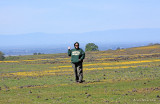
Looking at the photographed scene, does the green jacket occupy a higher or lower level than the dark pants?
higher

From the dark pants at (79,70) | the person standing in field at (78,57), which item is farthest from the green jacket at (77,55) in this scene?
the dark pants at (79,70)

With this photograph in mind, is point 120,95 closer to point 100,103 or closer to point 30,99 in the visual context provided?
point 100,103

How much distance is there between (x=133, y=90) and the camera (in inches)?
701

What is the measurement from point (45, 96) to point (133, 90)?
4.45 meters

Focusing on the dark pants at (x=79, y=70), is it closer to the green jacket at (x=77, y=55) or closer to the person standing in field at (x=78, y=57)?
the person standing in field at (x=78, y=57)

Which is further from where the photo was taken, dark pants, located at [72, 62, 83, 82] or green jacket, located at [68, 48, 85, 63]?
dark pants, located at [72, 62, 83, 82]

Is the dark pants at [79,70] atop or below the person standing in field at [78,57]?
below

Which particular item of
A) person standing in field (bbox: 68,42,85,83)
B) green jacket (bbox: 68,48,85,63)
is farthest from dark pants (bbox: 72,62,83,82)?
green jacket (bbox: 68,48,85,63)

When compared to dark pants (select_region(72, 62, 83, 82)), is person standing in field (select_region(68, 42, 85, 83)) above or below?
above

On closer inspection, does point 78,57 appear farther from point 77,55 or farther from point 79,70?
point 79,70

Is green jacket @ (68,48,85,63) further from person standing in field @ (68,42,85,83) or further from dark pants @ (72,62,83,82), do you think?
dark pants @ (72,62,83,82)

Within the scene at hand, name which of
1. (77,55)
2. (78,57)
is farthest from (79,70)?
(77,55)


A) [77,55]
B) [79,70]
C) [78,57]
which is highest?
[77,55]

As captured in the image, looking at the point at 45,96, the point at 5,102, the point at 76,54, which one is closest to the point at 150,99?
the point at 45,96
